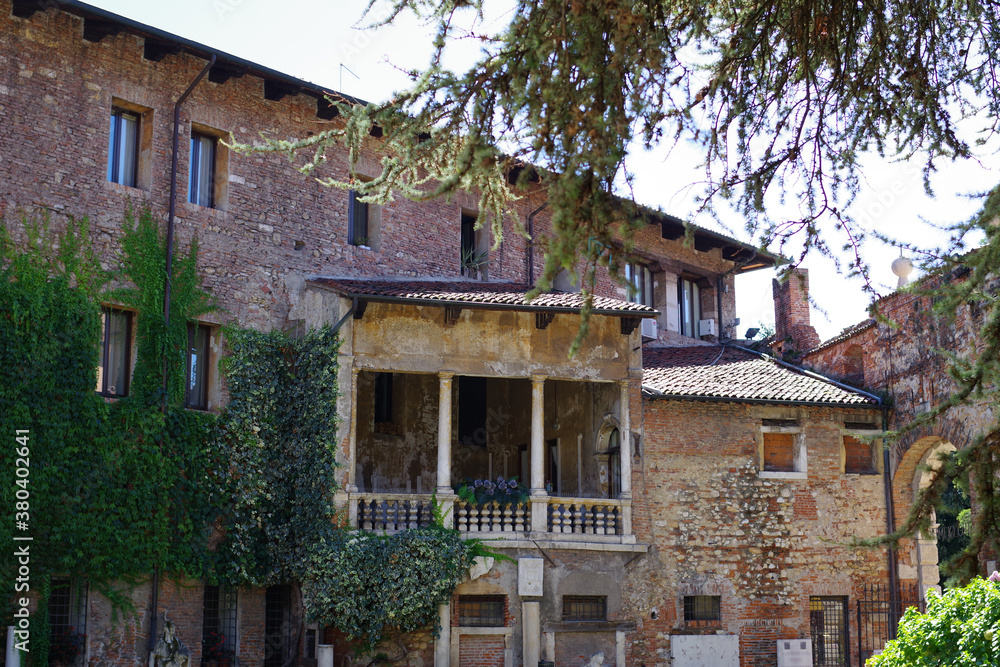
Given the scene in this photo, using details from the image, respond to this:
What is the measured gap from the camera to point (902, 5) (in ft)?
27.8

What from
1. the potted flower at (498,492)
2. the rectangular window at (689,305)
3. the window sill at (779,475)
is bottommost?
the potted flower at (498,492)

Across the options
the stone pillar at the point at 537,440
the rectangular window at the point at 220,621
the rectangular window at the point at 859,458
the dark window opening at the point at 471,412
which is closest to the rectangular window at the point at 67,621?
the rectangular window at the point at 220,621

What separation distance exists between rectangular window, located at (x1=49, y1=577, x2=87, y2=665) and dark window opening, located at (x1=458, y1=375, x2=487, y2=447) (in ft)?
25.6

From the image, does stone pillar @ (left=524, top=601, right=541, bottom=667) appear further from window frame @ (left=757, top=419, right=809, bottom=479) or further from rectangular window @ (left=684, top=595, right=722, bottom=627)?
window frame @ (left=757, top=419, right=809, bottom=479)

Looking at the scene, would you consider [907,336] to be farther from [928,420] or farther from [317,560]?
[928,420]

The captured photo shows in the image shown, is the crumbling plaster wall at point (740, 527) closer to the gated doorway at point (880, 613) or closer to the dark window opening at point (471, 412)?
the gated doorway at point (880, 613)

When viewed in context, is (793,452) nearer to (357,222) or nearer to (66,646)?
(357,222)

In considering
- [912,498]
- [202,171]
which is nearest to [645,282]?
[912,498]

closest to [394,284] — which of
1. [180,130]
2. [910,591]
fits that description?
[180,130]

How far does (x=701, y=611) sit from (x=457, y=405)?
18.9 feet

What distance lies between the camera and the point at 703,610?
1867cm

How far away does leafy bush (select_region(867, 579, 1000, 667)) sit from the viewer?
367 inches

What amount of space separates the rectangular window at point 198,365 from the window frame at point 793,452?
9101 mm

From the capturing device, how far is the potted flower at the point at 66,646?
49.2 ft
